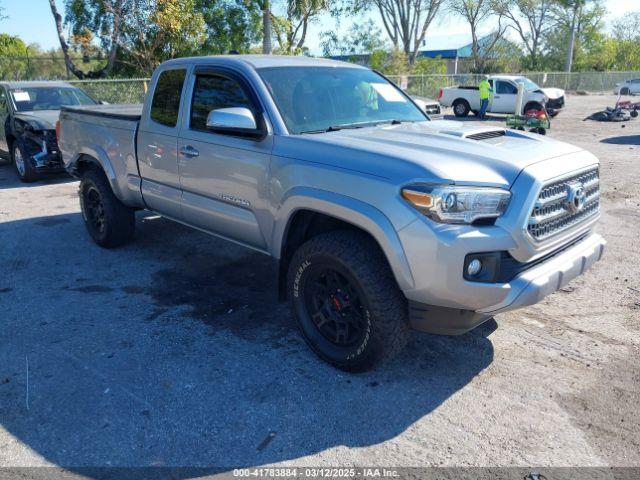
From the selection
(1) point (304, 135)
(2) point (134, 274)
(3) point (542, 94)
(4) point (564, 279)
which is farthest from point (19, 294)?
(3) point (542, 94)

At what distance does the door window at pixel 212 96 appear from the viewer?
13.7 feet

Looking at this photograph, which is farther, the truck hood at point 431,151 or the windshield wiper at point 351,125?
the windshield wiper at point 351,125

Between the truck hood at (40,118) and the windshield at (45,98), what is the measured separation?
13.7 inches

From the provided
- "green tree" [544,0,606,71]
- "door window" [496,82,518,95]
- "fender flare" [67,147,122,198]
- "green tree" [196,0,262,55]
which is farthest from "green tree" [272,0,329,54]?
"green tree" [544,0,606,71]

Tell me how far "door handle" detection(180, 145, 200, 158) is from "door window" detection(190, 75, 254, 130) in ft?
0.58

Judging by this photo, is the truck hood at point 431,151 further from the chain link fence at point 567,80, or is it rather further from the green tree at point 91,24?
the chain link fence at point 567,80

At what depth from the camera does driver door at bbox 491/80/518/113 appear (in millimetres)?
22305

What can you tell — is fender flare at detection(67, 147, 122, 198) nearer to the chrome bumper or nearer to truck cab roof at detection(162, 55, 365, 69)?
truck cab roof at detection(162, 55, 365, 69)

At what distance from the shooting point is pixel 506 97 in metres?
22.4

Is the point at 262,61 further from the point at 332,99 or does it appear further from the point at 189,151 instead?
the point at 189,151

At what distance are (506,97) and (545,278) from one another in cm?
2143

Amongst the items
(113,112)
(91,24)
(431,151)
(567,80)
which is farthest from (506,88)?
(567,80)

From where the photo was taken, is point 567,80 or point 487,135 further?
point 567,80

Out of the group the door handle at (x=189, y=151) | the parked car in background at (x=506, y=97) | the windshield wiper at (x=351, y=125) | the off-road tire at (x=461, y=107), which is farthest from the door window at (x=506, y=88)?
the door handle at (x=189, y=151)
